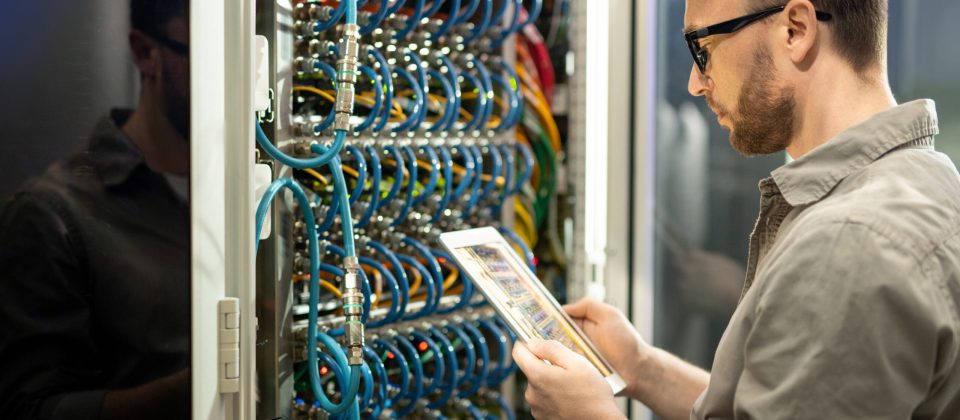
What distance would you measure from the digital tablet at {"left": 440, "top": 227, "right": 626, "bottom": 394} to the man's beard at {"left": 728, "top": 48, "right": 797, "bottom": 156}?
0.51 m

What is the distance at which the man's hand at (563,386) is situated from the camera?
1562 millimetres

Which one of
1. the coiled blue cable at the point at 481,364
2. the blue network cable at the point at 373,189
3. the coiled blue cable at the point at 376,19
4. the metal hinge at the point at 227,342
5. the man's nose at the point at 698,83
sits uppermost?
the coiled blue cable at the point at 376,19

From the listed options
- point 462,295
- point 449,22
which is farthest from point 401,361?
point 449,22

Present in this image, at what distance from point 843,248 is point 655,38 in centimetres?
141

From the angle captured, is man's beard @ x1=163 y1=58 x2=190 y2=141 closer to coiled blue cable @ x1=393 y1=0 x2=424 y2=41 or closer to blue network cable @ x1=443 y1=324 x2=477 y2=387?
coiled blue cable @ x1=393 y1=0 x2=424 y2=41

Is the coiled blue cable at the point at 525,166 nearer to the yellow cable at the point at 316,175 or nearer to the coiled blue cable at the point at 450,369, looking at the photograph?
the coiled blue cable at the point at 450,369

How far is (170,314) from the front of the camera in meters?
1.49

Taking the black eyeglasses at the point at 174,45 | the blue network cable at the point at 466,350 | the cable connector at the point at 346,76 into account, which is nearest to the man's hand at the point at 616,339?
the blue network cable at the point at 466,350

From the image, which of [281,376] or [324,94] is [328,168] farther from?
[281,376]

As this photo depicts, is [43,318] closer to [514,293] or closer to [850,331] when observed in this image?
[514,293]

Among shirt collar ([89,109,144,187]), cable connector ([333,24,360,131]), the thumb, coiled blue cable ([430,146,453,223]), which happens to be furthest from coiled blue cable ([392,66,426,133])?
shirt collar ([89,109,144,187])

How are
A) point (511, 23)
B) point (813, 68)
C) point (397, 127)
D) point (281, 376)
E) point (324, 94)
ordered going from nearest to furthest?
point (813, 68) < point (281, 376) < point (324, 94) < point (397, 127) < point (511, 23)

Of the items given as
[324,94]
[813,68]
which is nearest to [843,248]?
A: [813,68]

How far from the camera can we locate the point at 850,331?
1165 millimetres
